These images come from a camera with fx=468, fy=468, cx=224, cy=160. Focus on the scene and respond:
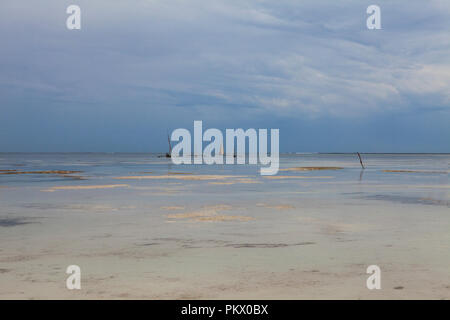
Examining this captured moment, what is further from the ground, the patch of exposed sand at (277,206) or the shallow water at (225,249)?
the patch of exposed sand at (277,206)

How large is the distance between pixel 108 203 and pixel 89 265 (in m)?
11.3

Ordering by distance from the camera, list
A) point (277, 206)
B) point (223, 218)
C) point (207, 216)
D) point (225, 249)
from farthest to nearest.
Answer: point (277, 206) < point (207, 216) < point (223, 218) < point (225, 249)

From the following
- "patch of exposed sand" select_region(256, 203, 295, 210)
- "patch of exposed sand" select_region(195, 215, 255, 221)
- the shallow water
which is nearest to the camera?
the shallow water

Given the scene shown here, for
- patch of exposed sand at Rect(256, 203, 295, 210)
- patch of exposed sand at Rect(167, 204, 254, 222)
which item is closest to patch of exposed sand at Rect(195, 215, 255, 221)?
patch of exposed sand at Rect(167, 204, 254, 222)

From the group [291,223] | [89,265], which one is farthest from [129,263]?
[291,223]

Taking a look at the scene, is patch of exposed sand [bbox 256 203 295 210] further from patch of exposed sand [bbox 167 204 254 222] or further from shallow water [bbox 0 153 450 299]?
patch of exposed sand [bbox 167 204 254 222]

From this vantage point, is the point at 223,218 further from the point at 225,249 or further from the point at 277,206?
the point at 225,249

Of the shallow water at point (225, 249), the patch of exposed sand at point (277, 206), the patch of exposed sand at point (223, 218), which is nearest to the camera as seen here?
the shallow water at point (225, 249)

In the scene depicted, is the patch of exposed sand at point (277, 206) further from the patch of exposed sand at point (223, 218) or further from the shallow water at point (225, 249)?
the patch of exposed sand at point (223, 218)

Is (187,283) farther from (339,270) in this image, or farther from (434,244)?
(434,244)

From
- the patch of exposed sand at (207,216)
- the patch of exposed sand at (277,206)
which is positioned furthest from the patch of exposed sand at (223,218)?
the patch of exposed sand at (277,206)

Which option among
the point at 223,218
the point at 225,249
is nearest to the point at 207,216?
the point at 223,218
